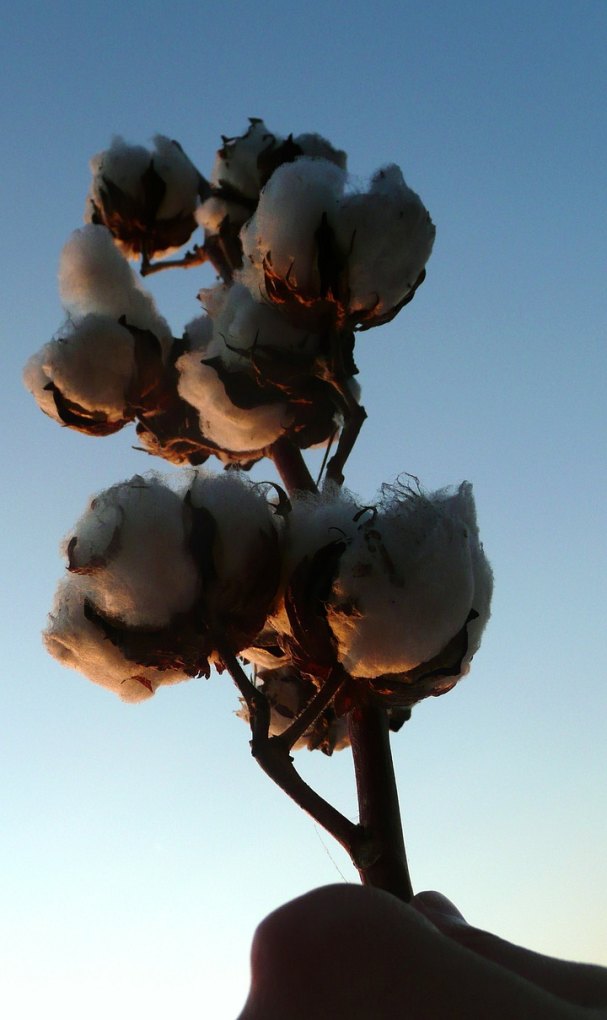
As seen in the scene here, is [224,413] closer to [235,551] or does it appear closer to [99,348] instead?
[99,348]

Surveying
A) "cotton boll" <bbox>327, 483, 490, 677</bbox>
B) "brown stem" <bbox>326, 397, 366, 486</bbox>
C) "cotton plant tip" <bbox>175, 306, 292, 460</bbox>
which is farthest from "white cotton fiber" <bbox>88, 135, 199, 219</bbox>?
"cotton boll" <bbox>327, 483, 490, 677</bbox>

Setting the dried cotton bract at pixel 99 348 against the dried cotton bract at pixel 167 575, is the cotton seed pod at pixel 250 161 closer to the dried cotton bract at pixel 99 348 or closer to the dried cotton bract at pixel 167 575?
the dried cotton bract at pixel 99 348

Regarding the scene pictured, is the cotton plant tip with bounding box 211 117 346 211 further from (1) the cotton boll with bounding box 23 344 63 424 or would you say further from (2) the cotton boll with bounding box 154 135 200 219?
(1) the cotton boll with bounding box 23 344 63 424

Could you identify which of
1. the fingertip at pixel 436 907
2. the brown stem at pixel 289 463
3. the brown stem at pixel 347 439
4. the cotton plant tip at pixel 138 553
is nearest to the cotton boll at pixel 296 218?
the brown stem at pixel 347 439

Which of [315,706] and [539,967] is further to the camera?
[315,706]

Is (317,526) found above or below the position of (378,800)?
above

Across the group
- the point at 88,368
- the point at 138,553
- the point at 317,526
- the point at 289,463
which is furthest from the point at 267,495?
the point at 88,368

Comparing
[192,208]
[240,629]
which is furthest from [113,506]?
[192,208]

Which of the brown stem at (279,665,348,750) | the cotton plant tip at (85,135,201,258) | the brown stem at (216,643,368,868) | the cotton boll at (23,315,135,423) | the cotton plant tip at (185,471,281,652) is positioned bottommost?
the brown stem at (216,643,368,868)
